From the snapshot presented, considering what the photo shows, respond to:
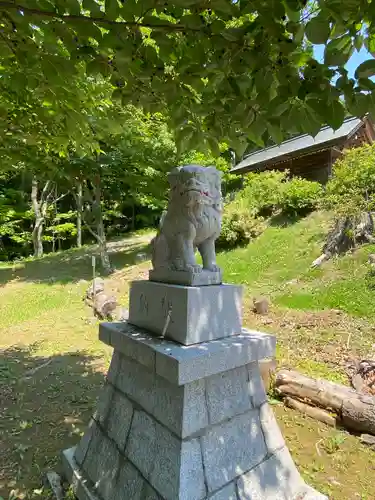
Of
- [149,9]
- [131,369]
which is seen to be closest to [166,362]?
[131,369]

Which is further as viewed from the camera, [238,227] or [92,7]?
Result: [238,227]

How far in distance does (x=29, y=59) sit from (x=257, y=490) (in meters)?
3.15

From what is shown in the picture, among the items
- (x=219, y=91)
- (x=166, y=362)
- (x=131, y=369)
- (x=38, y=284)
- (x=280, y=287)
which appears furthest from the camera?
(x=38, y=284)

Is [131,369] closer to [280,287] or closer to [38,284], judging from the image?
[280,287]

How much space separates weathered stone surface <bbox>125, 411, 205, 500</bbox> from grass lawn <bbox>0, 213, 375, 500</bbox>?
125 cm

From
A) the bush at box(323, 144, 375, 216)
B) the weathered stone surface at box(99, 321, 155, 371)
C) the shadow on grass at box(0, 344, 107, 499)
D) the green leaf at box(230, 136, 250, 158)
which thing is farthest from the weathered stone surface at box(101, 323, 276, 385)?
the bush at box(323, 144, 375, 216)

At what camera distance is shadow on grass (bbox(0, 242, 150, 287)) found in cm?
1284

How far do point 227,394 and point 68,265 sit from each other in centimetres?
1374

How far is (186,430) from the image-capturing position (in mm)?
1907

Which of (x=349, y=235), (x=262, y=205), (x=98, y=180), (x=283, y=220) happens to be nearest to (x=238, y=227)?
(x=283, y=220)

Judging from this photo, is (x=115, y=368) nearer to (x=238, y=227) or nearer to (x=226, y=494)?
(x=226, y=494)

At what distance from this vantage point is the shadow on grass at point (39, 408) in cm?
303

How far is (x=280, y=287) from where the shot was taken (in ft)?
26.8

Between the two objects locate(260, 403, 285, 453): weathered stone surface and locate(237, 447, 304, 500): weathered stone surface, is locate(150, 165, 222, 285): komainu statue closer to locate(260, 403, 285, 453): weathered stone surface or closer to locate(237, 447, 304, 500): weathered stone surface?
locate(260, 403, 285, 453): weathered stone surface
